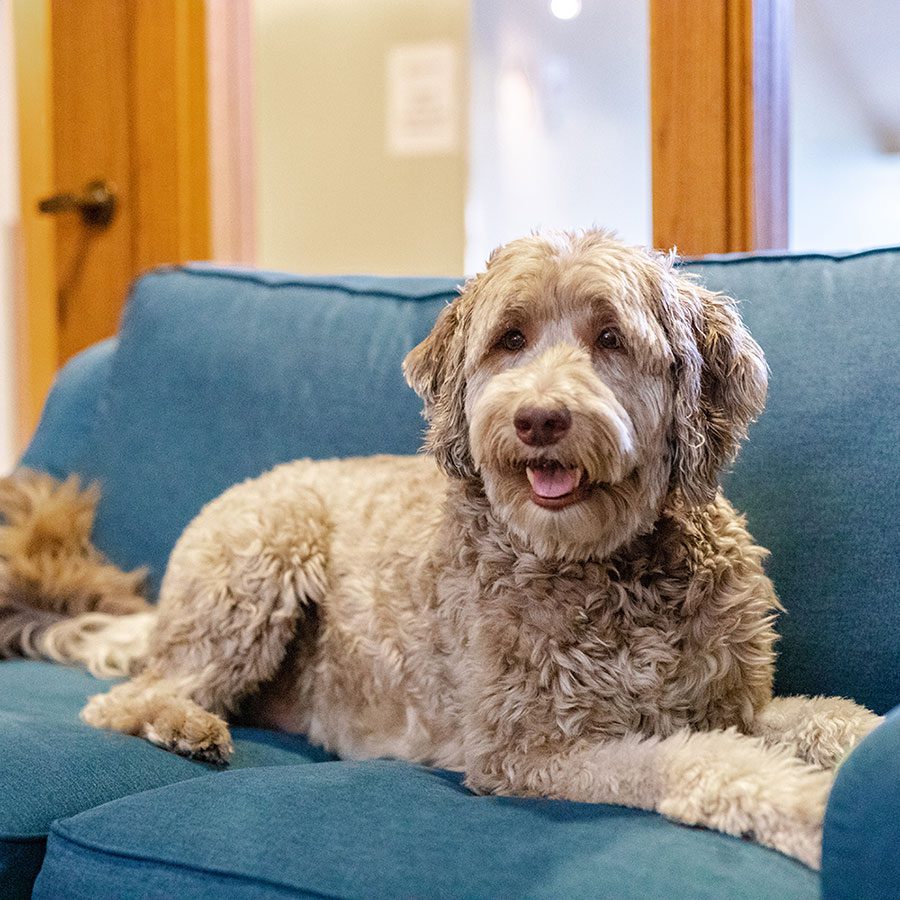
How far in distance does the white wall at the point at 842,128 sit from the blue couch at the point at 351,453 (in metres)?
0.66

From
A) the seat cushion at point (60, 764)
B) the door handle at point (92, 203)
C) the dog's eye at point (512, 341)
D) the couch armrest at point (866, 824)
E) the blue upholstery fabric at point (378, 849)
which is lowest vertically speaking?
the seat cushion at point (60, 764)

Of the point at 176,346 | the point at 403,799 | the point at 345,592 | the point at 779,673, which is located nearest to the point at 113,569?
the point at 176,346

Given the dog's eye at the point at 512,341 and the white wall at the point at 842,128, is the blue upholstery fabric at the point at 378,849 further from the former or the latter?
the white wall at the point at 842,128

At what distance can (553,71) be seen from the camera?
3.63 metres

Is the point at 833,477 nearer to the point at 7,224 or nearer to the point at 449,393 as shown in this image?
the point at 449,393

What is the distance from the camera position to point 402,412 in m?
2.70

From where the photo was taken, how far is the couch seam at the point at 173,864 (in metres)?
1.53

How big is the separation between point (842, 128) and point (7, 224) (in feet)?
11.2

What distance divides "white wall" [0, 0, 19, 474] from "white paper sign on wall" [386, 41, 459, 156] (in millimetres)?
1529

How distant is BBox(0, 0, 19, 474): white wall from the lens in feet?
15.7

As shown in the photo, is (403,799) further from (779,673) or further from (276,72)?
(276,72)

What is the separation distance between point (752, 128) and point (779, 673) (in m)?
1.42

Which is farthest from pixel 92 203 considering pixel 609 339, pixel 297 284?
pixel 609 339

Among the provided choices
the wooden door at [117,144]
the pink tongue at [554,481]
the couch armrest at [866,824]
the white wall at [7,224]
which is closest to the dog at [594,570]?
the pink tongue at [554,481]
